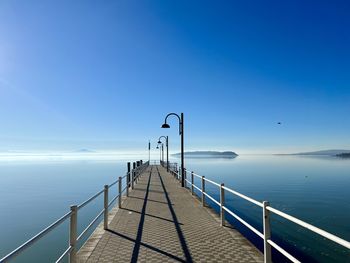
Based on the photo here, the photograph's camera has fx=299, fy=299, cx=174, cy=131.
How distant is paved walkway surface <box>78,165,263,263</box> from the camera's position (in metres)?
5.69

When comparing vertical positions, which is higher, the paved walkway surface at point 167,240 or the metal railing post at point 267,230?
the metal railing post at point 267,230

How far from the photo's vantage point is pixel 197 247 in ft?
20.6

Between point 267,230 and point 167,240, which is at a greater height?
point 267,230

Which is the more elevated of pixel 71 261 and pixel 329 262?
pixel 71 261

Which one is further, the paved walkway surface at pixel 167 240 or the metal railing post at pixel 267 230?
the paved walkway surface at pixel 167 240

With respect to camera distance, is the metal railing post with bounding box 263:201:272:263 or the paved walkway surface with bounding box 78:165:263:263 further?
the paved walkway surface with bounding box 78:165:263:263

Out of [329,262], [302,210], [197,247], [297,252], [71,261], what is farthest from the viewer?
[302,210]

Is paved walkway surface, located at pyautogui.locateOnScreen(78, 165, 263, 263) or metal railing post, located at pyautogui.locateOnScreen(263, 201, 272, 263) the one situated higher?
metal railing post, located at pyautogui.locateOnScreen(263, 201, 272, 263)

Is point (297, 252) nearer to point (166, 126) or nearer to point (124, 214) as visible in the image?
point (124, 214)

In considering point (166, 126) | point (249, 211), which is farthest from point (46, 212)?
point (249, 211)

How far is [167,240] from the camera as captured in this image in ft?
22.3

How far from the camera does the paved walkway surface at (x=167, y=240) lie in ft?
18.7

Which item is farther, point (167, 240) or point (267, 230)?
point (167, 240)

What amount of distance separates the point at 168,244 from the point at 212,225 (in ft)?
7.03
